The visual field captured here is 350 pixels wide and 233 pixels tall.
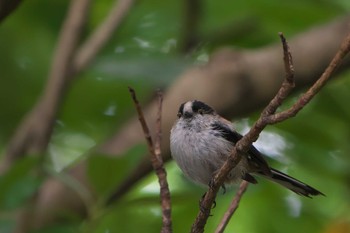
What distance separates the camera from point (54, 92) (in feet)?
15.2

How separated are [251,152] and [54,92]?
162cm

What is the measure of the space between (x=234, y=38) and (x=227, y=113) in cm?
108

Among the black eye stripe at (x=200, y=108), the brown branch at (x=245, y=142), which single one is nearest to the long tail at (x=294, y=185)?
the black eye stripe at (x=200, y=108)

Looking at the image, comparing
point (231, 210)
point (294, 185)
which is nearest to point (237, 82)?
point (294, 185)

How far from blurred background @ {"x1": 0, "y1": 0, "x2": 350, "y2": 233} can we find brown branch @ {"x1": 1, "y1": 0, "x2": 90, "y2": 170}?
0.07 m

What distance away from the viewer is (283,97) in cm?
235

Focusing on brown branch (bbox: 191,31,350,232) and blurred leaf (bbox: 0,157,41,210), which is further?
blurred leaf (bbox: 0,157,41,210)

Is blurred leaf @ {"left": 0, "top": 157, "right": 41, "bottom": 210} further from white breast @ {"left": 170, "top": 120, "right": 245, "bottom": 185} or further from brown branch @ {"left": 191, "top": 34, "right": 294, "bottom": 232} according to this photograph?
brown branch @ {"left": 191, "top": 34, "right": 294, "bottom": 232}

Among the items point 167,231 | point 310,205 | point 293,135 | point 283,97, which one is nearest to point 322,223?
point 310,205

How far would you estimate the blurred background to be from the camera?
445 cm

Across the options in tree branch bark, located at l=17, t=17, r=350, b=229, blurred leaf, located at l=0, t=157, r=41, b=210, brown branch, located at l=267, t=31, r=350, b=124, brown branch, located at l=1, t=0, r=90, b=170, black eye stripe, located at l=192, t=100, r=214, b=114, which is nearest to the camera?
brown branch, located at l=267, t=31, r=350, b=124

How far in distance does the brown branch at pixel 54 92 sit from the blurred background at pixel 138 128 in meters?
0.07

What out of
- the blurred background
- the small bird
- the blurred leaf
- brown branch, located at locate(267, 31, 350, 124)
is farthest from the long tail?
the blurred leaf

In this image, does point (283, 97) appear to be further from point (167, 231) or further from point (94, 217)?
point (94, 217)
